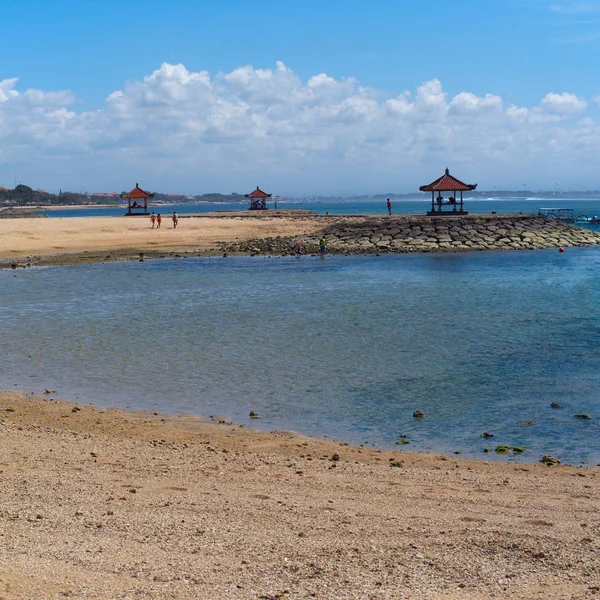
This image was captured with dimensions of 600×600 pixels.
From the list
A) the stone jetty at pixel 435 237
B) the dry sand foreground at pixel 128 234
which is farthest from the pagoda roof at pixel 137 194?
the stone jetty at pixel 435 237

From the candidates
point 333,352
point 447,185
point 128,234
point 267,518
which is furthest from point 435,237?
point 267,518

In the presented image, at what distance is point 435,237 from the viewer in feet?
175

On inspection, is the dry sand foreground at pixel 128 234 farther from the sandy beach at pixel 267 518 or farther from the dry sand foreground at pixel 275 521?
the dry sand foreground at pixel 275 521

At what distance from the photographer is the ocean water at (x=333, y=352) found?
13281 mm

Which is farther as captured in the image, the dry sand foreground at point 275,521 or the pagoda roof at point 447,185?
the pagoda roof at point 447,185

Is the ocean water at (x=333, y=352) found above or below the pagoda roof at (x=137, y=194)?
below

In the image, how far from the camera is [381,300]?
29312mm

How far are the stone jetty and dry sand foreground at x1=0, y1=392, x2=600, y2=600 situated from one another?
37.7 meters

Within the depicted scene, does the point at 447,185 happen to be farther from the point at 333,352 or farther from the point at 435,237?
the point at 333,352

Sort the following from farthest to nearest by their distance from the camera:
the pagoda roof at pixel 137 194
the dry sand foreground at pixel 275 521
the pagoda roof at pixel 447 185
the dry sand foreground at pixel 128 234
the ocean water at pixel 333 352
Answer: the pagoda roof at pixel 137 194, the pagoda roof at pixel 447 185, the dry sand foreground at pixel 128 234, the ocean water at pixel 333 352, the dry sand foreground at pixel 275 521

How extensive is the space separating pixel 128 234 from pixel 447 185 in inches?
945

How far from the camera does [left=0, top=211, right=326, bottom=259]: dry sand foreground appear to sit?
48.4 m

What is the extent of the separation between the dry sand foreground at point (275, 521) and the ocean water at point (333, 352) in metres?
1.68

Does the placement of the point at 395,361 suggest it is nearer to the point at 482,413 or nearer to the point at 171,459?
the point at 482,413
